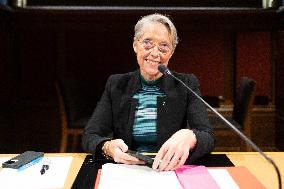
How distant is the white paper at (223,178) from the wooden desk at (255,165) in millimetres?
98

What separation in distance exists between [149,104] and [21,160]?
0.65m

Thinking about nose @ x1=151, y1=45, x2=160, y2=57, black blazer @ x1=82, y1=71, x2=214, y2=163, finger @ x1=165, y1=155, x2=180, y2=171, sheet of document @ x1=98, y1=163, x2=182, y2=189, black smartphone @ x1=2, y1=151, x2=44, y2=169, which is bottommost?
sheet of document @ x1=98, y1=163, x2=182, y2=189

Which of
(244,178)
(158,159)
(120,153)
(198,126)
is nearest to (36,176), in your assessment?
(120,153)

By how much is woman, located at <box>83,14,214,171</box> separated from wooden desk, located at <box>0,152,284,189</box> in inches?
5.2

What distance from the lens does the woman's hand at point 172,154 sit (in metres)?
1.36

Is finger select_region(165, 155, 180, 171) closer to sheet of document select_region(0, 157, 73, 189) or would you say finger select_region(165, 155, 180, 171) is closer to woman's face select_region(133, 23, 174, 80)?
sheet of document select_region(0, 157, 73, 189)

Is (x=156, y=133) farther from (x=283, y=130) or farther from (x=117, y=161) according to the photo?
(x=283, y=130)

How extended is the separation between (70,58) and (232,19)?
1.66m

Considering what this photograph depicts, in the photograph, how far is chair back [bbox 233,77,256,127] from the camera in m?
3.31

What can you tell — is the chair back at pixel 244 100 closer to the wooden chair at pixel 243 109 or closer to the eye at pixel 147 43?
the wooden chair at pixel 243 109

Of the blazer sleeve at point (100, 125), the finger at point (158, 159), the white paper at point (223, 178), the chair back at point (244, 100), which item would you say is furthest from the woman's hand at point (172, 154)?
the chair back at point (244, 100)

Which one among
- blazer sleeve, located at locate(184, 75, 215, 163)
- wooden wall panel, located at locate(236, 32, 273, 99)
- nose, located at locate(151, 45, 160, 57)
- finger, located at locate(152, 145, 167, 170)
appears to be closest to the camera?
finger, located at locate(152, 145, 167, 170)

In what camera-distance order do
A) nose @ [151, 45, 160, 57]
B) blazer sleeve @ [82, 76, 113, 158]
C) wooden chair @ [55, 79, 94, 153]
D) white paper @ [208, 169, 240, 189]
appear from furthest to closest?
wooden chair @ [55, 79, 94, 153]
nose @ [151, 45, 160, 57]
blazer sleeve @ [82, 76, 113, 158]
white paper @ [208, 169, 240, 189]

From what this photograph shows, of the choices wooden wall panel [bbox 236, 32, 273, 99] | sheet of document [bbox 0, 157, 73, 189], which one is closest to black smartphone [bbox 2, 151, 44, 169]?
sheet of document [bbox 0, 157, 73, 189]
